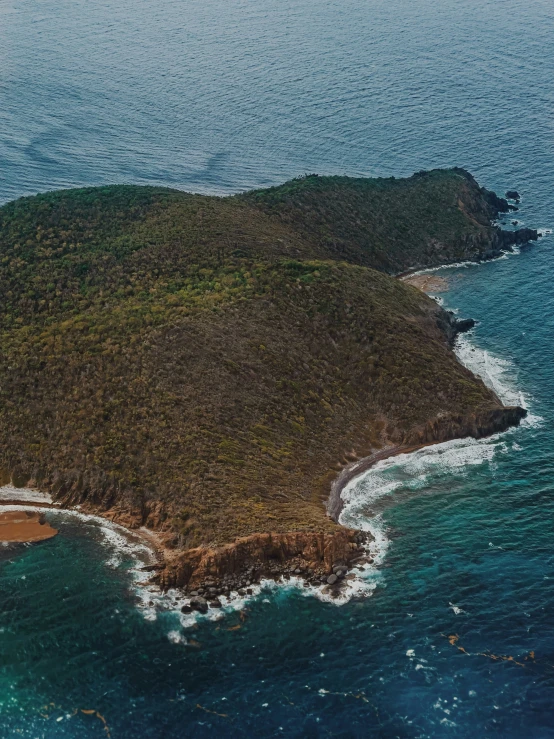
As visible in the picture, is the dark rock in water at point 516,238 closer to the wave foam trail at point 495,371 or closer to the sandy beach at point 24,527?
the wave foam trail at point 495,371

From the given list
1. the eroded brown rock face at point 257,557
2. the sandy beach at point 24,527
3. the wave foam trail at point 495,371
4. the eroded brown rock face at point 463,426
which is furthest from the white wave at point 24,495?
the wave foam trail at point 495,371

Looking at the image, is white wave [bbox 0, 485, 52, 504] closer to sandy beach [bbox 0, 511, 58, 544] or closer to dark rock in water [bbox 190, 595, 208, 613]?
sandy beach [bbox 0, 511, 58, 544]

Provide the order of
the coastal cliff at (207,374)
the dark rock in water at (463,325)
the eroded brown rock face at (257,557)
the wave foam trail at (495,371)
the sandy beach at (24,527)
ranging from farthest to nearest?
the dark rock in water at (463,325) → the wave foam trail at (495,371) → the sandy beach at (24,527) → the coastal cliff at (207,374) → the eroded brown rock face at (257,557)

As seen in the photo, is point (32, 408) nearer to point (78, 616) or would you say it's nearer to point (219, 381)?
point (219, 381)

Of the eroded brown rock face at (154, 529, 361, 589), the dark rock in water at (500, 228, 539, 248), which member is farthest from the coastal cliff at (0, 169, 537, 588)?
the dark rock in water at (500, 228, 539, 248)

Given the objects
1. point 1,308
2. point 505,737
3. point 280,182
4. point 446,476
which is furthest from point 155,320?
point 280,182

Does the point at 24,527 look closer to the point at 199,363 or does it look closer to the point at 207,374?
the point at 207,374

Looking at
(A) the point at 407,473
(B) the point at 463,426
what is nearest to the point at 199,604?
(A) the point at 407,473

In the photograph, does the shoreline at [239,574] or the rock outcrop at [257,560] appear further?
the rock outcrop at [257,560]
